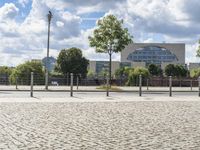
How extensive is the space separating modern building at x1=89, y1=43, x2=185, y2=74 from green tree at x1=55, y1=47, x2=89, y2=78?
279 feet

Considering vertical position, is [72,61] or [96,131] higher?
[72,61]

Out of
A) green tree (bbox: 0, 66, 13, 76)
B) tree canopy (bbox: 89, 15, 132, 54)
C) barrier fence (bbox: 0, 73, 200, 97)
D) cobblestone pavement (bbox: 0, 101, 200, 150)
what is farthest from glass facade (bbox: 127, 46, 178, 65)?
cobblestone pavement (bbox: 0, 101, 200, 150)

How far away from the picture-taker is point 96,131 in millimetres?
10016

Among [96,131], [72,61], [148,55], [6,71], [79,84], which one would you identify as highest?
[148,55]

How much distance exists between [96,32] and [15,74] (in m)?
7.95

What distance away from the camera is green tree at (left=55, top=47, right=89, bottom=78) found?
75.6 m

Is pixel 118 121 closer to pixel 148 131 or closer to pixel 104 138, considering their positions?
pixel 148 131

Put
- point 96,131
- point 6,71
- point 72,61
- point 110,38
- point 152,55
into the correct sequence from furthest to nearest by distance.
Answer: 1. point 152,55
2. point 72,61
3. point 6,71
4. point 110,38
5. point 96,131

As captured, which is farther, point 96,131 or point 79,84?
point 79,84

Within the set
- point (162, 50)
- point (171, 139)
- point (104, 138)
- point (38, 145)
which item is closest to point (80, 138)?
point (104, 138)

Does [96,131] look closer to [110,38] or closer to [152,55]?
[110,38]

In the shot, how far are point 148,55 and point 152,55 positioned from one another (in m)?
1.52

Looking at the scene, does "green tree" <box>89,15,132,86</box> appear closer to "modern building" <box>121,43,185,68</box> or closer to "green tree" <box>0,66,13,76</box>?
"green tree" <box>0,66,13,76</box>

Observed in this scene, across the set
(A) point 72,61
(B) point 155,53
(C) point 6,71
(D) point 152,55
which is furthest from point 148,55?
(C) point 6,71
